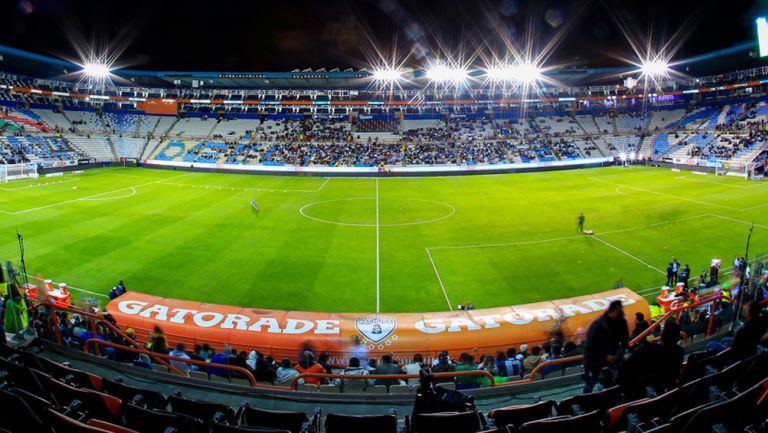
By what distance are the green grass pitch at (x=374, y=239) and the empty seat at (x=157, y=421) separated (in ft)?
36.0

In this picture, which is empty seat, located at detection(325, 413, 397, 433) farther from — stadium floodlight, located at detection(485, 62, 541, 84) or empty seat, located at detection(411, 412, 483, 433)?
stadium floodlight, located at detection(485, 62, 541, 84)

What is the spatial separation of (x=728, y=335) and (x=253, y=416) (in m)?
9.73

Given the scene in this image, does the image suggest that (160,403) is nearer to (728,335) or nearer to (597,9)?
(728,335)

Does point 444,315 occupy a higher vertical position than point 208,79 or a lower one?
lower

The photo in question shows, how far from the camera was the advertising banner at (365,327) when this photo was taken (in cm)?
1162

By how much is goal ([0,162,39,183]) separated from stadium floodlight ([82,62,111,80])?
2462cm

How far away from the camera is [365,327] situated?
40.0 feet

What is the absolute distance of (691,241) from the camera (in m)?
23.0

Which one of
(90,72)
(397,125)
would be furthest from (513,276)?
(90,72)

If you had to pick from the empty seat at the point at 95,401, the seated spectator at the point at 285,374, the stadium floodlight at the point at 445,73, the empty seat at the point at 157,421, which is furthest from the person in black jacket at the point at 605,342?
the stadium floodlight at the point at 445,73

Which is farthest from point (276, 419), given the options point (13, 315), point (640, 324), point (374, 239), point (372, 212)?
point (372, 212)

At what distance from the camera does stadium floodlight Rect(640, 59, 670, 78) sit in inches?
2584

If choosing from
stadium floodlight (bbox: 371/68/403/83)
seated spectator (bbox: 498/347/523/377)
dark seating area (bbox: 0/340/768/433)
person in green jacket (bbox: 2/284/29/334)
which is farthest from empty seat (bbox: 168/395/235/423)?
stadium floodlight (bbox: 371/68/403/83)

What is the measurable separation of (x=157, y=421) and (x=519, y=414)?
4401mm
